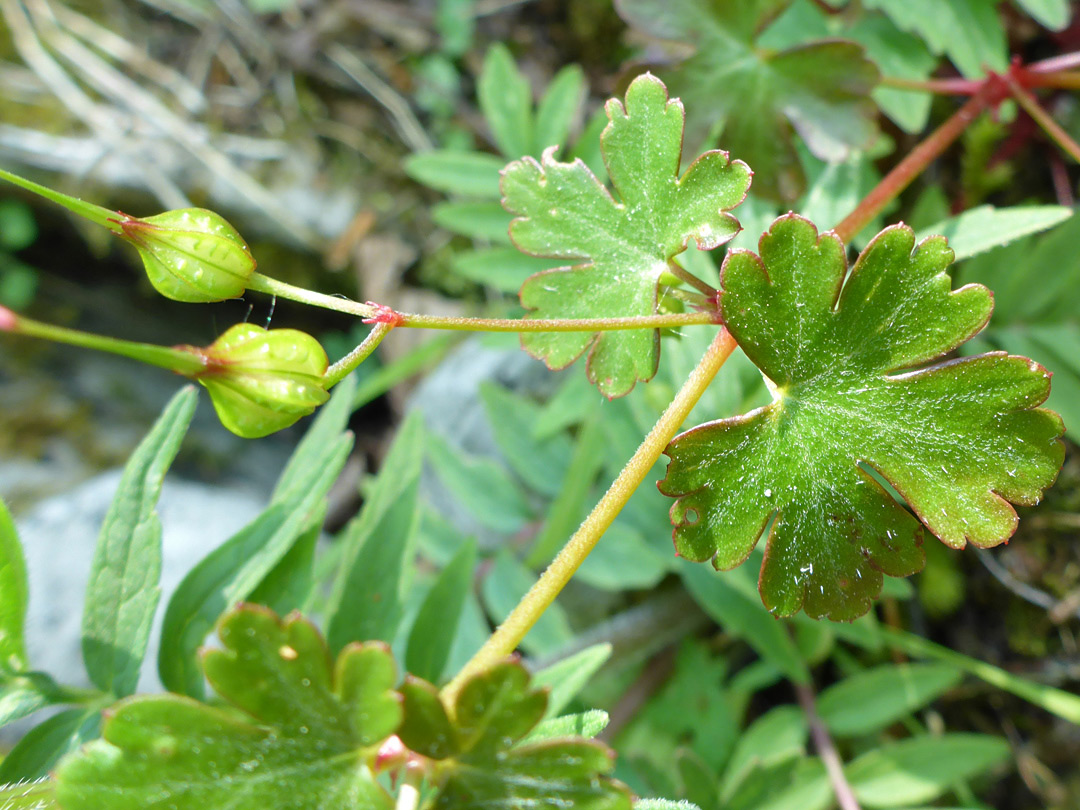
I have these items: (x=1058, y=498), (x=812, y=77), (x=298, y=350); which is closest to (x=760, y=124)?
(x=812, y=77)

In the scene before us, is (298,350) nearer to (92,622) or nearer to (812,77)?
(92,622)

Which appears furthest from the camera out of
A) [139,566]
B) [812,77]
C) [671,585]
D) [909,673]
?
[671,585]

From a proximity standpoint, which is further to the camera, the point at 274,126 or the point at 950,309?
the point at 274,126

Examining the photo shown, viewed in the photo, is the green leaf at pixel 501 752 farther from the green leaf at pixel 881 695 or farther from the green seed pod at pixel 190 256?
the green leaf at pixel 881 695

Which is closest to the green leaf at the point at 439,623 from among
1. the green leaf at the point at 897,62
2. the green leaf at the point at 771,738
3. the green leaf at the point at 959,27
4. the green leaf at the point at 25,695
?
the green leaf at the point at 25,695

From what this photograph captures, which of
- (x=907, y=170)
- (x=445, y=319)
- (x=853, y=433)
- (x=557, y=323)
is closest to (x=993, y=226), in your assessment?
(x=907, y=170)

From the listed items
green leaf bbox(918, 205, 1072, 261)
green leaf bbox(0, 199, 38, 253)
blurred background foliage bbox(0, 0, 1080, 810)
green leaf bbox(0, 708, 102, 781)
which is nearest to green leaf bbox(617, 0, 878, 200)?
blurred background foliage bbox(0, 0, 1080, 810)
